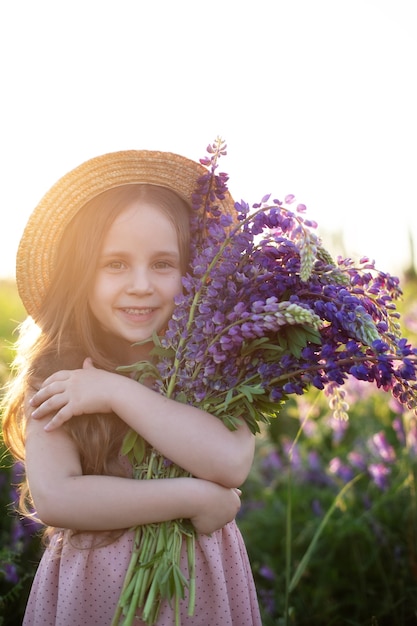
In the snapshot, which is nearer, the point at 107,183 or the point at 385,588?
the point at 107,183

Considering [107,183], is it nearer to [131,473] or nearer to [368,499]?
[131,473]

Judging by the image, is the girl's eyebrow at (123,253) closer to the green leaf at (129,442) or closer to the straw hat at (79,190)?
the straw hat at (79,190)

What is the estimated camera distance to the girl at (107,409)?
1896 millimetres

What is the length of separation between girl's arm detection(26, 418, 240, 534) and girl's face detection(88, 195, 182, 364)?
0.48 m

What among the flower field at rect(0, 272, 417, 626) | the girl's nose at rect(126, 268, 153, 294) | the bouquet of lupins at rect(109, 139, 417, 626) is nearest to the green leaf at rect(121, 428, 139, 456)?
the bouquet of lupins at rect(109, 139, 417, 626)

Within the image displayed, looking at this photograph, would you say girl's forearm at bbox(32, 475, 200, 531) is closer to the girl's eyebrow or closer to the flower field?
the girl's eyebrow

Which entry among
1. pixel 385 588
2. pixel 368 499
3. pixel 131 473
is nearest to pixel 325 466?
pixel 368 499

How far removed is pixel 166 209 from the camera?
220 centimetres

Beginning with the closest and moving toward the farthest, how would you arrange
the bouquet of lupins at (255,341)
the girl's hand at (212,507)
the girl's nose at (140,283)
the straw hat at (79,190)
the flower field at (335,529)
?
the bouquet of lupins at (255,341), the girl's hand at (212,507), the girl's nose at (140,283), the straw hat at (79,190), the flower field at (335,529)

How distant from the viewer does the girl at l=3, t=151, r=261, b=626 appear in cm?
190

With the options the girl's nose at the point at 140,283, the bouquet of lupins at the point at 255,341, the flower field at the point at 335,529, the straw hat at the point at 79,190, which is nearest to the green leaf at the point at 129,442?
the bouquet of lupins at the point at 255,341

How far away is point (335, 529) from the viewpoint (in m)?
4.00

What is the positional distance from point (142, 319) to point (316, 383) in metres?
0.63

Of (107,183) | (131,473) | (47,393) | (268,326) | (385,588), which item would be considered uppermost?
(107,183)
